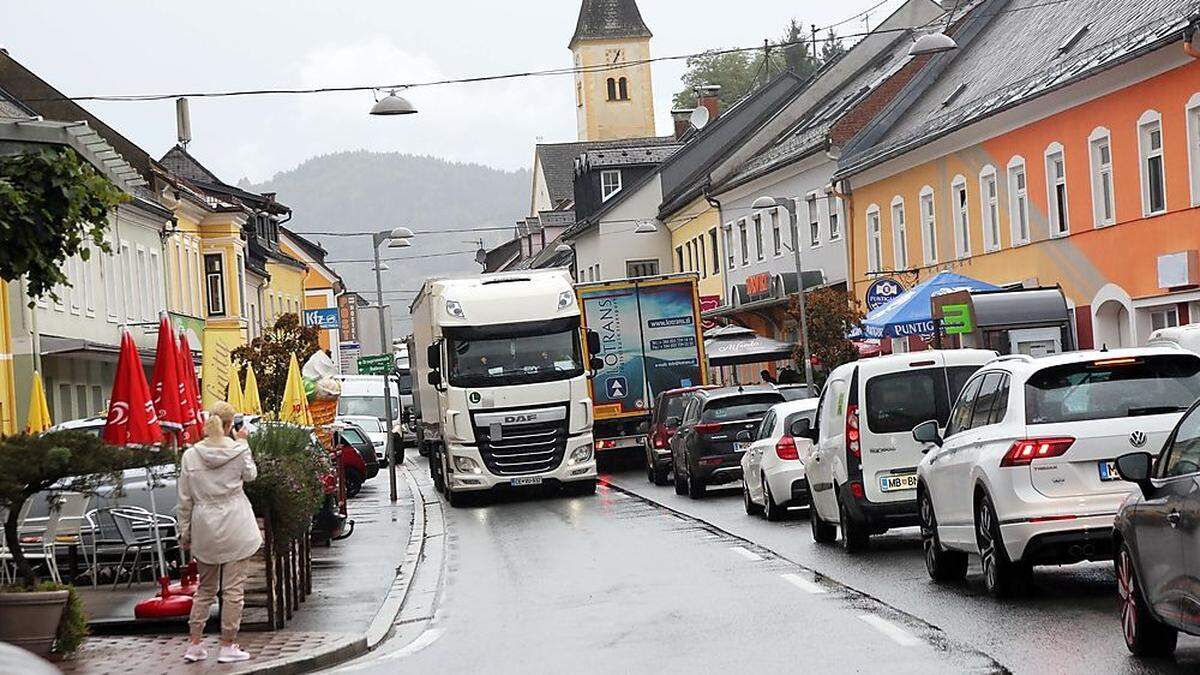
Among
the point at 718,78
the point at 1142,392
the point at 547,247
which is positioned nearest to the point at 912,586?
the point at 1142,392

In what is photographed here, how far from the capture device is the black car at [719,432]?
30125 mm

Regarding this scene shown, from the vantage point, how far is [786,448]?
23.8m

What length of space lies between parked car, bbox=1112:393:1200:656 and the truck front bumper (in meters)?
22.6

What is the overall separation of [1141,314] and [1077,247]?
116 inches

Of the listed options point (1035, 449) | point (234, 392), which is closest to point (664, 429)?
point (234, 392)

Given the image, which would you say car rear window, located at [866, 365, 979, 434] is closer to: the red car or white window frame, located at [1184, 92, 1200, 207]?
white window frame, located at [1184, 92, 1200, 207]

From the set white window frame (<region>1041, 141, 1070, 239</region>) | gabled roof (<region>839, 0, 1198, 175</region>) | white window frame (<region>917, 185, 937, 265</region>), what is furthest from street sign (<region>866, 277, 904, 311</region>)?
white window frame (<region>917, 185, 937, 265</region>)

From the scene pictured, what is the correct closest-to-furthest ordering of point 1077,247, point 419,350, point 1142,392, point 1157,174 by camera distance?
point 1142,392 → point 1157,174 → point 1077,247 → point 419,350

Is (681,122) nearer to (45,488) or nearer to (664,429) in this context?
(664,429)

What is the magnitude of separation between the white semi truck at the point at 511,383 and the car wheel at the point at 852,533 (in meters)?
14.3

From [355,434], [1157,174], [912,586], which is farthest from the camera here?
[355,434]

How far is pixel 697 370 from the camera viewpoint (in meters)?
40.5

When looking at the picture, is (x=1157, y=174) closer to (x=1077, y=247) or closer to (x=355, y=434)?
(x=1077, y=247)

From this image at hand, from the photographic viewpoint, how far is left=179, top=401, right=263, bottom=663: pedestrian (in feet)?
43.7
